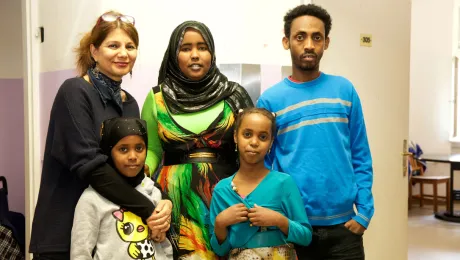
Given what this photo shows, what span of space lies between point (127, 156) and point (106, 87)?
0.26 m

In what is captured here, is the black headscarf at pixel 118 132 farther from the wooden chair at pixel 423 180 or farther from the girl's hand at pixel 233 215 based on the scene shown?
the wooden chair at pixel 423 180

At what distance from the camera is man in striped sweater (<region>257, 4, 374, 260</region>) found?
1904 mm

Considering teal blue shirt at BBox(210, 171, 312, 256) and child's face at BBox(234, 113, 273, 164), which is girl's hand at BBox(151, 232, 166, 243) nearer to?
teal blue shirt at BBox(210, 171, 312, 256)

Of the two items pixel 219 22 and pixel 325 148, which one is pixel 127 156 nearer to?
pixel 325 148

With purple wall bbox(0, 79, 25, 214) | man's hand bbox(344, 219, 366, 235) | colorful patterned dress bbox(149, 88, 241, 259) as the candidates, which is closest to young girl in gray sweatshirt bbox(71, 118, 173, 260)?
colorful patterned dress bbox(149, 88, 241, 259)

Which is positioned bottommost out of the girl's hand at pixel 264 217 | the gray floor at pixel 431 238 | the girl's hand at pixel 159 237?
the gray floor at pixel 431 238

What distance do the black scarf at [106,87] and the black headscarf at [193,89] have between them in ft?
0.72

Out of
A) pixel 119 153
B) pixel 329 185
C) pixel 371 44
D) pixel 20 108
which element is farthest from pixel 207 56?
pixel 20 108

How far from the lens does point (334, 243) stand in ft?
6.29

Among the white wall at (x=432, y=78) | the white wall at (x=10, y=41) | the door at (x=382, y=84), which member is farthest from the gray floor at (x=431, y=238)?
the white wall at (x=10, y=41)

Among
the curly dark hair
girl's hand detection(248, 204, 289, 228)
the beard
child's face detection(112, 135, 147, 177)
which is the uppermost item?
the curly dark hair

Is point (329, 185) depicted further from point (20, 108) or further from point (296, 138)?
point (20, 108)

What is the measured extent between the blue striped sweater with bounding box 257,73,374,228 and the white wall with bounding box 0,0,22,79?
3.16 m

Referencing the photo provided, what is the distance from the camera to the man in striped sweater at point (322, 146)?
6.25ft
